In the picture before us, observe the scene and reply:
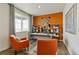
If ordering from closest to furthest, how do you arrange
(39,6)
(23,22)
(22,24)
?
1. (39,6)
2. (22,24)
3. (23,22)

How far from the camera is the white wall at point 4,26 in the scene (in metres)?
4.96

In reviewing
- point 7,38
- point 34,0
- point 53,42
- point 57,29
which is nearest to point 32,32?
point 57,29

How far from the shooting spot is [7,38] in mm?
5480

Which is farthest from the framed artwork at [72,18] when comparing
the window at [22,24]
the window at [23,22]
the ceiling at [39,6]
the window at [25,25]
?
the window at [25,25]

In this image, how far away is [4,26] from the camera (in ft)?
17.0

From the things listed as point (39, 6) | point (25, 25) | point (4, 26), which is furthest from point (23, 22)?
point (4, 26)

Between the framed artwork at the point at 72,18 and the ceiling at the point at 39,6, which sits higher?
the ceiling at the point at 39,6

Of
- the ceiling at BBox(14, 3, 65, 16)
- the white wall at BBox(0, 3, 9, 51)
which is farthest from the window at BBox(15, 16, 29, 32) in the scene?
the white wall at BBox(0, 3, 9, 51)

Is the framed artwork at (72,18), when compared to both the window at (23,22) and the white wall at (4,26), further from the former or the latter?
the window at (23,22)

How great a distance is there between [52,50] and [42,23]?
6.83 m

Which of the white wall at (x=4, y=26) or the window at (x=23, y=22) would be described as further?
the window at (x=23, y=22)

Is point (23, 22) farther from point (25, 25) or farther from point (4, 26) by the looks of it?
point (4, 26)
